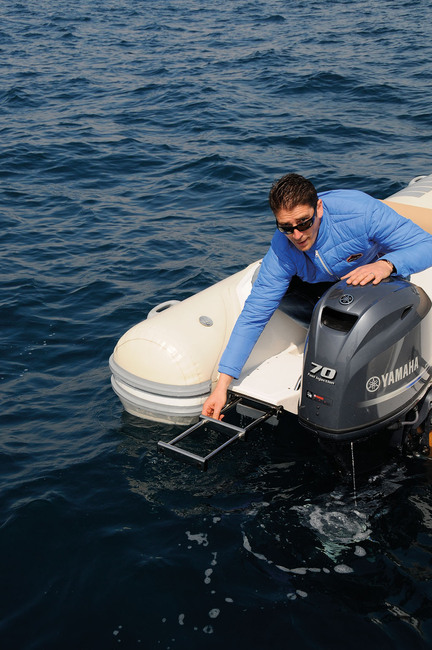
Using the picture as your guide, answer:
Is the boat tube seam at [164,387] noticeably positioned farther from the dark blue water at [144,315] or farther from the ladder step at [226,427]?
the dark blue water at [144,315]

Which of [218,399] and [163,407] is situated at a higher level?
[218,399]

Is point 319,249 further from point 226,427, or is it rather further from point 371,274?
point 226,427

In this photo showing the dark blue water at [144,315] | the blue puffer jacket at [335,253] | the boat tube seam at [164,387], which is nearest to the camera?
the dark blue water at [144,315]

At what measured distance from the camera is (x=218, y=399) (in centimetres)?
305

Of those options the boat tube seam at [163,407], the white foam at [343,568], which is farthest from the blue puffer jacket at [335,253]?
the white foam at [343,568]

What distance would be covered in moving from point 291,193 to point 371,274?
1.40 ft

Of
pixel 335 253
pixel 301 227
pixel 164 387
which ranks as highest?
pixel 301 227

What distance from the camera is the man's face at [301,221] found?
2.71 metres

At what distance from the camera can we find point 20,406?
3.81m

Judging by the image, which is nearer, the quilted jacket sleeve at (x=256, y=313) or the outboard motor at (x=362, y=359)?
the outboard motor at (x=362, y=359)

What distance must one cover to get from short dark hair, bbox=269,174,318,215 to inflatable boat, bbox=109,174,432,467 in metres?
0.36

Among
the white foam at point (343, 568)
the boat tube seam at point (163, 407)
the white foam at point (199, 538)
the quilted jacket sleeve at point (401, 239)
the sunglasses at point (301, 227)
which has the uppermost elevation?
the sunglasses at point (301, 227)

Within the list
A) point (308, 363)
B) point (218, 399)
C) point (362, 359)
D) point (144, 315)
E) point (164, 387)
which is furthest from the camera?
point (144, 315)

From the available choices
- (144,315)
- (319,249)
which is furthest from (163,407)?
(144,315)
